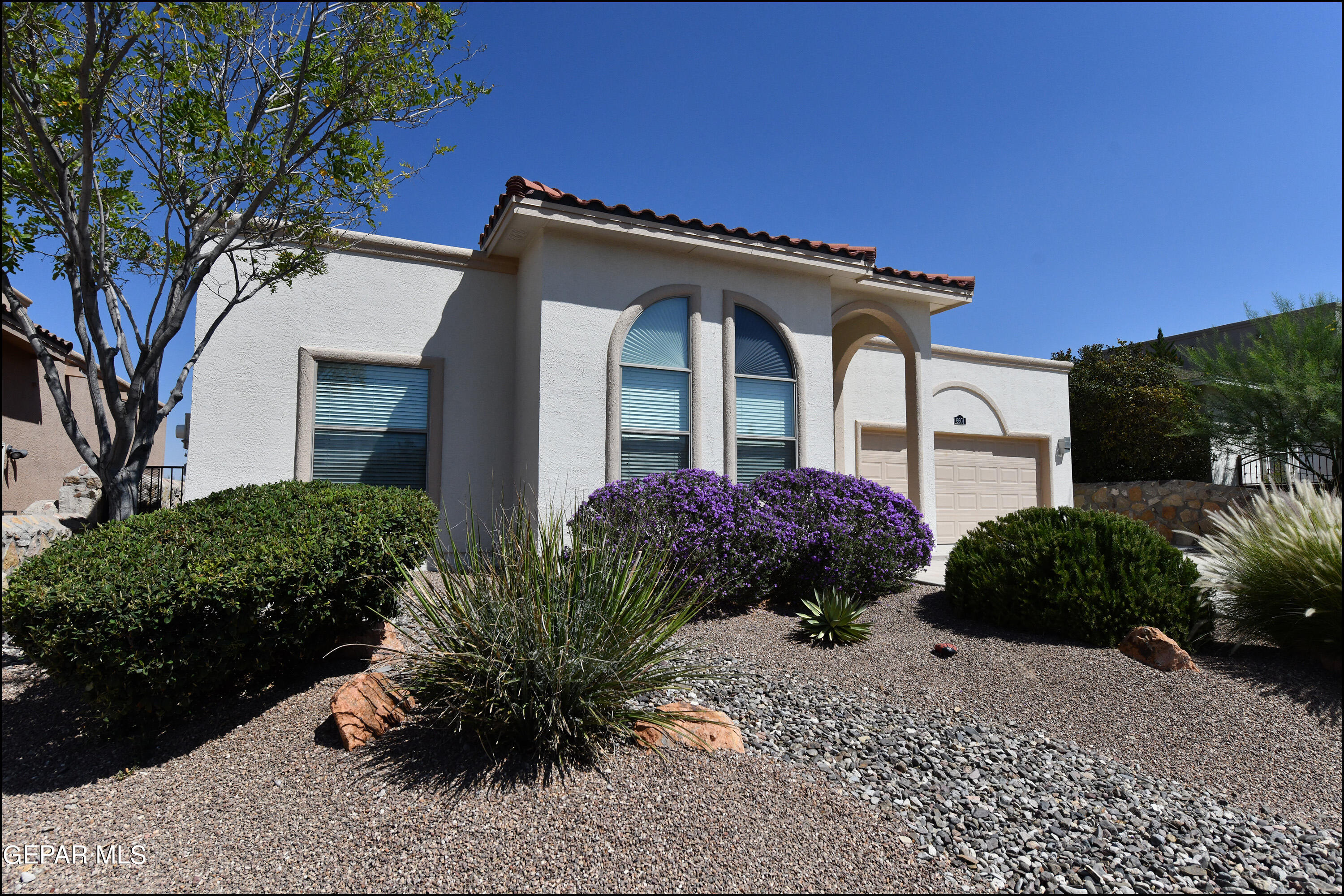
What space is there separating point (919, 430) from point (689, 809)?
7859mm

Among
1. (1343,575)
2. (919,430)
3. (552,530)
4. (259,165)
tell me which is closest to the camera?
(1343,575)

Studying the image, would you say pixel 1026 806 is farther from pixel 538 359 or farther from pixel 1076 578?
pixel 538 359

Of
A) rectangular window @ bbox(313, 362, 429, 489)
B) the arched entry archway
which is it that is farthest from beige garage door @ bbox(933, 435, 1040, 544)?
rectangular window @ bbox(313, 362, 429, 489)

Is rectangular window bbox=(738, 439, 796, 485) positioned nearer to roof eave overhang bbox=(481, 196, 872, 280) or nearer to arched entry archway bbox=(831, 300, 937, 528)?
arched entry archway bbox=(831, 300, 937, 528)

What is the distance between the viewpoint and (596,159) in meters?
3.77

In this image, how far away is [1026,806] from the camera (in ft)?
9.82

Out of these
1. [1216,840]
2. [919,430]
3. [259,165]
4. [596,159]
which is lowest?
[1216,840]

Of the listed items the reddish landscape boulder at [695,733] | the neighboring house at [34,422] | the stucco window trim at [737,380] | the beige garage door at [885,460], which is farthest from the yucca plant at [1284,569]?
the neighboring house at [34,422]

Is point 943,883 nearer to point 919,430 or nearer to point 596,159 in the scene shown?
point 596,159

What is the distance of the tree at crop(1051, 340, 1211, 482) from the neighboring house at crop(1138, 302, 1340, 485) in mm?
12073

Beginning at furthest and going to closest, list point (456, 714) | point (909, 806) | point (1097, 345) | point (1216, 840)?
point (1097, 345), point (456, 714), point (909, 806), point (1216, 840)

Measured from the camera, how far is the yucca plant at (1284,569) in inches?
66.4

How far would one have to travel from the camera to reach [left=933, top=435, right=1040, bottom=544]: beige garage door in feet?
38.5

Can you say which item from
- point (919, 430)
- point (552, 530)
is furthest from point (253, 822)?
point (919, 430)
